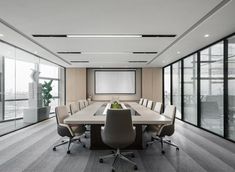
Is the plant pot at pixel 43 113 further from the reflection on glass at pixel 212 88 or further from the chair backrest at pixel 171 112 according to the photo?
the reflection on glass at pixel 212 88

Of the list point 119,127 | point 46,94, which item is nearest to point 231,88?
point 119,127

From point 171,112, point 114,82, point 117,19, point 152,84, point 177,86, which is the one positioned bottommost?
point 171,112

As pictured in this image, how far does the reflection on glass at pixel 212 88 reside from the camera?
464 cm

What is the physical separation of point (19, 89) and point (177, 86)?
21.9 feet

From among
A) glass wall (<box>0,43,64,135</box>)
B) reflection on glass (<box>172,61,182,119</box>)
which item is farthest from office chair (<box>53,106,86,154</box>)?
reflection on glass (<box>172,61,182,119</box>)

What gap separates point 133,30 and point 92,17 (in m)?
1.05

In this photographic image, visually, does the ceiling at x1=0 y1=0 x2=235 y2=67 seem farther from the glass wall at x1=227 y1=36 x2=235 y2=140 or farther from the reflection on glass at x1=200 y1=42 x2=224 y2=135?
the reflection on glass at x1=200 y1=42 x2=224 y2=135

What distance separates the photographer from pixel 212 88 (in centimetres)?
500

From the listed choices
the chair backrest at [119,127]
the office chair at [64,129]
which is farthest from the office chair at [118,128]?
the office chair at [64,129]

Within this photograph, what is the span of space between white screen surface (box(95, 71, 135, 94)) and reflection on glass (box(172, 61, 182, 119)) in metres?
2.50

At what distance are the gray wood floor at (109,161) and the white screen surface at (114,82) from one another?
569 centimetres

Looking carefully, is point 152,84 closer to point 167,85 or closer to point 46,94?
point 167,85

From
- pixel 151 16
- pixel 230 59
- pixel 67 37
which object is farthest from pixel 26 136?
pixel 230 59

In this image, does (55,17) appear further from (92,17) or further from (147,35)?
(147,35)
